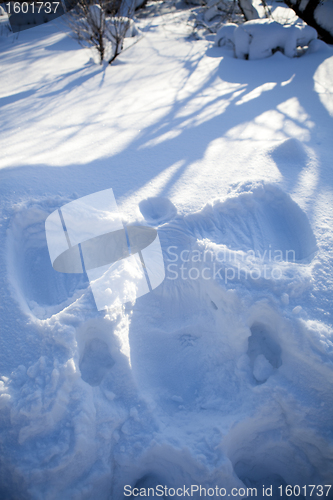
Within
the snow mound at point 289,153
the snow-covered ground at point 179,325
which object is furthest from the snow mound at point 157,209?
the snow mound at point 289,153

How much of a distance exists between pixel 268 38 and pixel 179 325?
4.38 m

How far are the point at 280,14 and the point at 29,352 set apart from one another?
6.91 metres

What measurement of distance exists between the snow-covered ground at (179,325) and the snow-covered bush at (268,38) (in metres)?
2.30

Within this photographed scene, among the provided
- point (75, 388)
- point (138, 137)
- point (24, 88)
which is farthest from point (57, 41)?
point (75, 388)

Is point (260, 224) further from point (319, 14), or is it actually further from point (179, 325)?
point (319, 14)

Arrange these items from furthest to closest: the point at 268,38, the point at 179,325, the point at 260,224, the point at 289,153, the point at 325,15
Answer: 1. the point at 325,15
2. the point at 268,38
3. the point at 289,153
4. the point at 260,224
5. the point at 179,325

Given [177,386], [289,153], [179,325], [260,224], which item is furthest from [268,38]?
[177,386]

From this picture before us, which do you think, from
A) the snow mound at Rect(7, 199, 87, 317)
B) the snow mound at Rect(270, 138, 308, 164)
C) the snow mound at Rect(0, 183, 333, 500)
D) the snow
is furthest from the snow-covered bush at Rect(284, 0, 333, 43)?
the snow mound at Rect(7, 199, 87, 317)

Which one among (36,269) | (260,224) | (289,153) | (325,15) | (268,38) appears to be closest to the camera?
(36,269)

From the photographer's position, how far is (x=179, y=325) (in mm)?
1458

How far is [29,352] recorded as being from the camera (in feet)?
3.95

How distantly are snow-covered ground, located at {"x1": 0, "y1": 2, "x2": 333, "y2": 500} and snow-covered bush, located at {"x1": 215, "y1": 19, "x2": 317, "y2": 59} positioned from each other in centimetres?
230

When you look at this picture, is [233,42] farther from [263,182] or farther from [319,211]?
[319,211]

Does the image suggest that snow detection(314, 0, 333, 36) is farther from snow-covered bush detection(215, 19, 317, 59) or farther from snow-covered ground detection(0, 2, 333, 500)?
snow-covered ground detection(0, 2, 333, 500)
